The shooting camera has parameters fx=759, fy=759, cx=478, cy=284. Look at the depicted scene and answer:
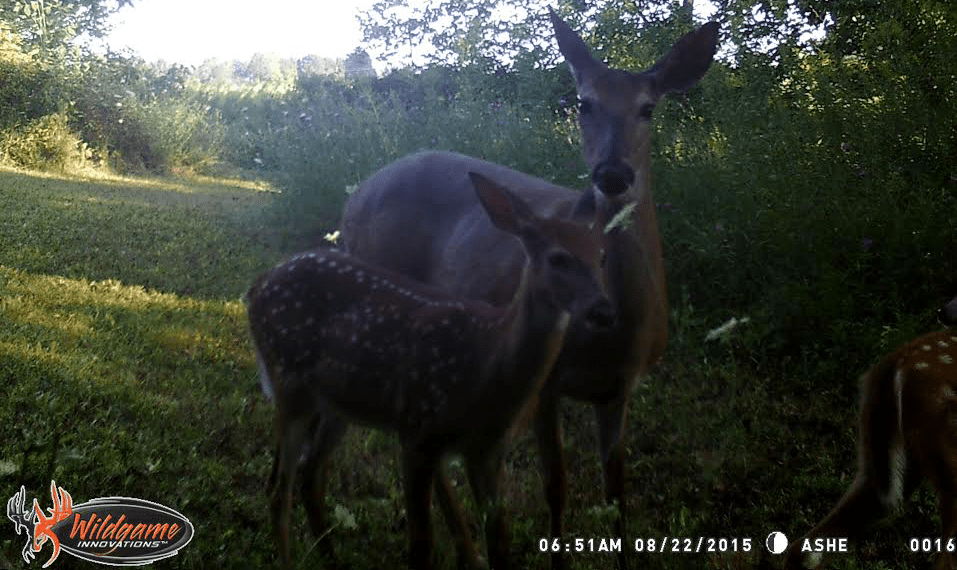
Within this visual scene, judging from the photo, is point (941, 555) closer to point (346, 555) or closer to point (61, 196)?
point (346, 555)

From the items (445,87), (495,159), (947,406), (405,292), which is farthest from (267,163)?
(947,406)

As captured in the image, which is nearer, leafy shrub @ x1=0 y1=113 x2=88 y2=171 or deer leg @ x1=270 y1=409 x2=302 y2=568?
deer leg @ x1=270 y1=409 x2=302 y2=568

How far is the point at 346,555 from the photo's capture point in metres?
3.49

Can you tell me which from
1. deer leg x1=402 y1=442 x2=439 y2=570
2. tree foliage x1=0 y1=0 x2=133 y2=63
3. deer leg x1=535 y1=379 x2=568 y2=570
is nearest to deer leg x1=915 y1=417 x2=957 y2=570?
deer leg x1=535 y1=379 x2=568 y2=570

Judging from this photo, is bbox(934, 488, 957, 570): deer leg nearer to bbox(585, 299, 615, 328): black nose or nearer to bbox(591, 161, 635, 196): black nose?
bbox(585, 299, 615, 328): black nose

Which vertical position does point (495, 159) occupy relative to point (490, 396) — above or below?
above

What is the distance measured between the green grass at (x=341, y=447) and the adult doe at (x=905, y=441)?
0.85ft

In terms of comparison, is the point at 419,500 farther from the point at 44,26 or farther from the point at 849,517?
the point at 44,26

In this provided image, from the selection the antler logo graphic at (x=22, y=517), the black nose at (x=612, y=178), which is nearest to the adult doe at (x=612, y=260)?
the black nose at (x=612, y=178)

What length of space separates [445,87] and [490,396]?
484 inches

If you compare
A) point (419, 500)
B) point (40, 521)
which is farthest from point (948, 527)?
point (40, 521)

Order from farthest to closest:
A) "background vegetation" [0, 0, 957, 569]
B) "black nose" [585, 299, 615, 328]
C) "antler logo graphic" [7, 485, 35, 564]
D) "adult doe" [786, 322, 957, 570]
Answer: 1. "background vegetation" [0, 0, 957, 569]
2. "adult doe" [786, 322, 957, 570]
3. "antler logo graphic" [7, 485, 35, 564]
4. "black nose" [585, 299, 615, 328]

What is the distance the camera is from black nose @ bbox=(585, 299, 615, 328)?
265cm

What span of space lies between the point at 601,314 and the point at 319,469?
1.66 m
